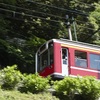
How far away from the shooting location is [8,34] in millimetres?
29328

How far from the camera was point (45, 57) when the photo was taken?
2048 cm

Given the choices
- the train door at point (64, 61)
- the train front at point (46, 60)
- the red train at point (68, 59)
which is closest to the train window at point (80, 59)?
the red train at point (68, 59)

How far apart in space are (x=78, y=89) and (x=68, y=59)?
209 inches

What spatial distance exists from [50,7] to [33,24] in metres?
1.95

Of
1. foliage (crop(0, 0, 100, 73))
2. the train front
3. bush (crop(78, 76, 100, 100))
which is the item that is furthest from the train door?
foliage (crop(0, 0, 100, 73))

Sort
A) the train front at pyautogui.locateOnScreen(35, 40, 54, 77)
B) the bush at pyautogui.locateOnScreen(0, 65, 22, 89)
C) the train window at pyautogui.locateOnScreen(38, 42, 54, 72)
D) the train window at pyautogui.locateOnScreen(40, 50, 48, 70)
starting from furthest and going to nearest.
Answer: the train window at pyautogui.locateOnScreen(40, 50, 48, 70) < the train window at pyautogui.locateOnScreen(38, 42, 54, 72) < the train front at pyautogui.locateOnScreen(35, 40, 54, 77) < the bush at pyautogui.locateOnScreen(0, 65, 22, 89)

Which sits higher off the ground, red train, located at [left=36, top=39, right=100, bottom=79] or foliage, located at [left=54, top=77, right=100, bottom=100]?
red train, located at [left=36, top=39, right=100, bottom=79]

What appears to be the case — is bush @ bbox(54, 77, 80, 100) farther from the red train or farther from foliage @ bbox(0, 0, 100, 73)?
foliage @ bbox(0, 0, 100, 73)

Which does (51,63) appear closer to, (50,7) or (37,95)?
(37,95)

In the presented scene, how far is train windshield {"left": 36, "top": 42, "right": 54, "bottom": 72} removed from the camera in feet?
64.9

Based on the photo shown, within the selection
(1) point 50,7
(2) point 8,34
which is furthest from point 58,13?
(2) point 8,34

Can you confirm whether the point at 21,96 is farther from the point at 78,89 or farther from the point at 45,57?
the point at 45,57

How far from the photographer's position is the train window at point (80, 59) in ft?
65.1

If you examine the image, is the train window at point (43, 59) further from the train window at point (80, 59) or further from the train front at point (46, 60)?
the train window at point (80, 59)
